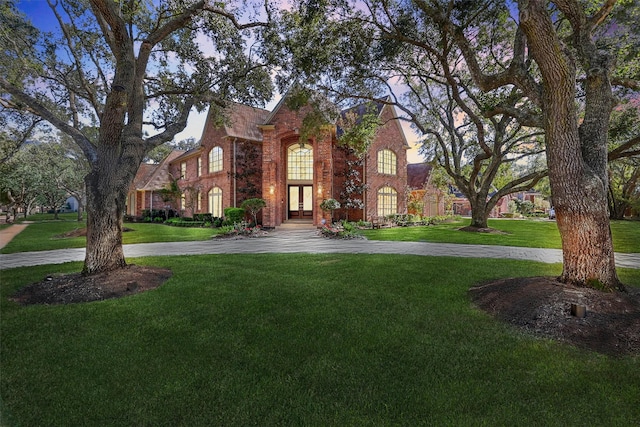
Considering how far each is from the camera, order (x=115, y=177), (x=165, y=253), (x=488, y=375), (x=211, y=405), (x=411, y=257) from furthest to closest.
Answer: (x=165, y=253), (x=411, y=257), (x=115, y=177), (x=488, y=375), (x=211, y=405)

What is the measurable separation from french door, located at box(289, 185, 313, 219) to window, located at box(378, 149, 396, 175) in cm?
552

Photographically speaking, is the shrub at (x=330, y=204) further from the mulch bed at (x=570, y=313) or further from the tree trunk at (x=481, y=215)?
the mulch bed at (x=570, y=313)

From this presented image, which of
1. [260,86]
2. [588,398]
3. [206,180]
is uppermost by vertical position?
[260,86]

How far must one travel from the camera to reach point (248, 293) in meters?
5.08

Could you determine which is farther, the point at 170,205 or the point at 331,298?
A: the point at 170,205

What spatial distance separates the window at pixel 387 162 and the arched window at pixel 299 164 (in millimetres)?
5312

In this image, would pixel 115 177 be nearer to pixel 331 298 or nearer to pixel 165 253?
pixel 165 253

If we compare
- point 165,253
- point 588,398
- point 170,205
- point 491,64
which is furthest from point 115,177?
point 170,205

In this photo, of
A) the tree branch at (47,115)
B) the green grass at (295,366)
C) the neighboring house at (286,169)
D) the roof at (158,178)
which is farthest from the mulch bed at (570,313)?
the roof at (158,178)

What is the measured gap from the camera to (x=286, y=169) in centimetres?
1975

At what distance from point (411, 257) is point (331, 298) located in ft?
14.1

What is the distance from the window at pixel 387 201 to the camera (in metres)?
21.3

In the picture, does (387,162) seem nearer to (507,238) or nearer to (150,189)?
(507,238)

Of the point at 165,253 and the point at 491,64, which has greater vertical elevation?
the point at 491,64
